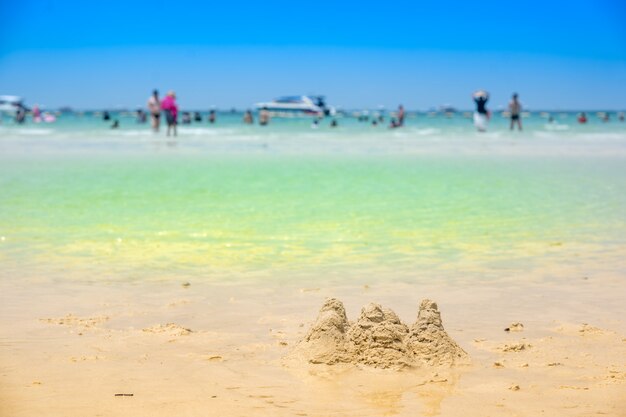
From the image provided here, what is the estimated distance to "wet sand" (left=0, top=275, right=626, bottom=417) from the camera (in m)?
3.72

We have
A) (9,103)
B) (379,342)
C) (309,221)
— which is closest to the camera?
(379,342)

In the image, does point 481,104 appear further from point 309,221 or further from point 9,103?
point 9,103

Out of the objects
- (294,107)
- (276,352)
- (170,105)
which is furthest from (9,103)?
(276,352)

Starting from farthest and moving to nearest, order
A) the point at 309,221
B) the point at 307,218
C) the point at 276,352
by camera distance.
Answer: the point at 307,218 < the point at 309,221 < the point at 276,352

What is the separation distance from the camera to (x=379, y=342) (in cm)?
427

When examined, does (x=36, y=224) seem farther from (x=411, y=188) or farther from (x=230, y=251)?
(x=411, y=188)

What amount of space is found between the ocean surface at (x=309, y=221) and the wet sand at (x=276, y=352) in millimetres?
573

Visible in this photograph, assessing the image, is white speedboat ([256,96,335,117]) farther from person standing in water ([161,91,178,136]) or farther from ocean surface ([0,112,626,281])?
ocean surface ([0,112,626,281])

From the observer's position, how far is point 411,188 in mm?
13891

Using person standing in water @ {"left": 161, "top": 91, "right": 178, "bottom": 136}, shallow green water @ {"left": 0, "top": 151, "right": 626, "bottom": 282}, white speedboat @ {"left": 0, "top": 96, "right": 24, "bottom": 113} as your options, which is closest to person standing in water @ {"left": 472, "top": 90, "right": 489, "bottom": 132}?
person standing in water @ {"left": 161, "top": 91, "right": 178, "bottom": 136}

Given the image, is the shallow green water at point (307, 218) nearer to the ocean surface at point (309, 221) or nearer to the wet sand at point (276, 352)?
the ocean surface at point (309, 221)

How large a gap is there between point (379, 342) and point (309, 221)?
18.1 ft

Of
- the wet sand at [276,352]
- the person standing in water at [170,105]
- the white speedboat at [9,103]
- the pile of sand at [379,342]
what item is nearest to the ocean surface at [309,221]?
the wet sand at [276,352]

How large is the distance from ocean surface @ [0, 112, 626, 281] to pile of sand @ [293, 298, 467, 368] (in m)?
2.21
